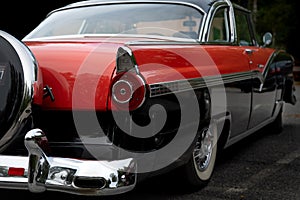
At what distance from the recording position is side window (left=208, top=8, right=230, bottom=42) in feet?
14.5

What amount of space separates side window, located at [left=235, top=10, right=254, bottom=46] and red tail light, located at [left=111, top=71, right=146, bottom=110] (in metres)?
2.39

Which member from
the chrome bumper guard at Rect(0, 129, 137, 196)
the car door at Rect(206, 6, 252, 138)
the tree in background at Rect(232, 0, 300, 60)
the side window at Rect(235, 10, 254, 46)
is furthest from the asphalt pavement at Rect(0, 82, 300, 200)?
the tree in background at Rect(232, 0, 300, 60)

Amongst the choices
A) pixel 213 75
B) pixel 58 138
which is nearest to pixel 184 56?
pixel 213 75

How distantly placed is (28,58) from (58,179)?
0.69 metres

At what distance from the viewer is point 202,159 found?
13.3 feet

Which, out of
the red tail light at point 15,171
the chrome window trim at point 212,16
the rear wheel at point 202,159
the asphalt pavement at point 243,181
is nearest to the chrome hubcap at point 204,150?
the rear wheel at point 202,159

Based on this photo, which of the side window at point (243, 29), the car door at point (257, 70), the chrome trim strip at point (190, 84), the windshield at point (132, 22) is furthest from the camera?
the side window at point (243, 29)

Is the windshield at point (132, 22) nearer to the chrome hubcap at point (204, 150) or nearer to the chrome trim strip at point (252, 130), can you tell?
the chrome hubcap at point (204, 150)

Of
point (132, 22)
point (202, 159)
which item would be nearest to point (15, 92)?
point (132, 22)

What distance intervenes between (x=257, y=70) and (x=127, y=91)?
8.21 ft

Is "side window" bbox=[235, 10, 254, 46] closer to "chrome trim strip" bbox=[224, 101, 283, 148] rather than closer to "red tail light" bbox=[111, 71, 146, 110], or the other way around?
"chrome trim strip" bbox=[224, 101, 283, 148]

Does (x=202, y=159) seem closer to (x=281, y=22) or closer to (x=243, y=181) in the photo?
(x=243, y=181)

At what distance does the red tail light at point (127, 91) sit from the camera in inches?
112

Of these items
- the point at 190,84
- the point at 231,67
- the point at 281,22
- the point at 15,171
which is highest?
the point at 190,84
